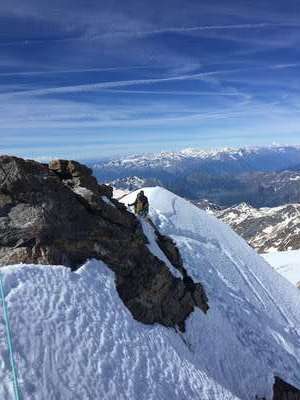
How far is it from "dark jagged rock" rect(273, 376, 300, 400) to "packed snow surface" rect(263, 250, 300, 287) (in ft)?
229

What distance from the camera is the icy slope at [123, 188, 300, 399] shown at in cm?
2719

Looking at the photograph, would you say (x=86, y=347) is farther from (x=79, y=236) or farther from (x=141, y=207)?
(x=141, y=207)

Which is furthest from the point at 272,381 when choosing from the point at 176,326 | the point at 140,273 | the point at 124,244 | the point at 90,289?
the point at 90,289

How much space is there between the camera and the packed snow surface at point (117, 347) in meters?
16.7

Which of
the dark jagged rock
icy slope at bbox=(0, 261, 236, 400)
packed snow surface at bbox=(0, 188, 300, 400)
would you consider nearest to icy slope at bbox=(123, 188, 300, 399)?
packed snow surface at bbox=(0, 188, 300, 400)

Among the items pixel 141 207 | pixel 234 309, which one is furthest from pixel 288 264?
pixel 141 207

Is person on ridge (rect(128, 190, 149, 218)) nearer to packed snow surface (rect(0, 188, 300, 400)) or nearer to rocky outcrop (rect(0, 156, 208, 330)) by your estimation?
packed snow surface (rect(0, 188, 300, 400))

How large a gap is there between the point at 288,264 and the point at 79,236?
9473 centimetres

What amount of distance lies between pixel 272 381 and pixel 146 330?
10.3m

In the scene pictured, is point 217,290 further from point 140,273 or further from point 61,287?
point 61,287

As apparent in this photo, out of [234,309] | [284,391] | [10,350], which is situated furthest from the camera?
[234,309]

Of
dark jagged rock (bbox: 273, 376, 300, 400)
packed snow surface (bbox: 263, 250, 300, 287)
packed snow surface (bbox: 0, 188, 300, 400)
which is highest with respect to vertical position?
packed snow surface (bbox: 0, 188, 300, 400)

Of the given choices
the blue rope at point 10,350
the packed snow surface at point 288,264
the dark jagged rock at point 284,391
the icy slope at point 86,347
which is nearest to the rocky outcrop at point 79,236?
the icy slope at point 86,347

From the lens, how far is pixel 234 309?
1441 inches
